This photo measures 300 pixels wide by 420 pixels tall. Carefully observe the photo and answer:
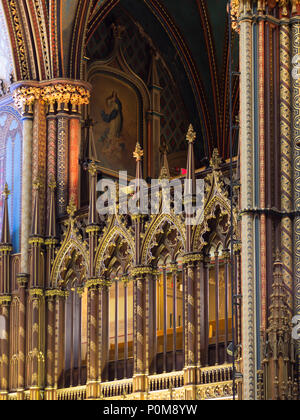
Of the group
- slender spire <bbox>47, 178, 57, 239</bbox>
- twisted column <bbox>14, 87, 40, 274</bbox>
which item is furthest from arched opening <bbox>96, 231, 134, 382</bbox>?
twisted column <bbox>14, 87, 40, 274</bbox>

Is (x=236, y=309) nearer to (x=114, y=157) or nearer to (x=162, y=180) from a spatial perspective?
(x=162, y=180)

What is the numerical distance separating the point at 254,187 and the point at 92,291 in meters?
6.97

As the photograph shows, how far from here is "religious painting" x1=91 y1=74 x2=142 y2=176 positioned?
32272 mm

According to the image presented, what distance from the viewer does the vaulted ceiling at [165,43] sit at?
2973cm

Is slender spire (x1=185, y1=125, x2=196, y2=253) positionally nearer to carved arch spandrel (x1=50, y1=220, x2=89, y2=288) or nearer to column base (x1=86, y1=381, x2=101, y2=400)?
carved arch spandrel (x1=50, y1=220, x2=89, y2=288)

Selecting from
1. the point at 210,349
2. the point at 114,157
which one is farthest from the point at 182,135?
the point at 210,349

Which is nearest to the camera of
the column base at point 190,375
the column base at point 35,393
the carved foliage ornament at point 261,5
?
the carved foliage ornament at point 261,5

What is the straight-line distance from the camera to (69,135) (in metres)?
29.7

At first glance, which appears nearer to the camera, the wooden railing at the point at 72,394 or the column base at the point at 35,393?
the wooden railing at the point at 72,394

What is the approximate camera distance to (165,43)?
34.2 meters

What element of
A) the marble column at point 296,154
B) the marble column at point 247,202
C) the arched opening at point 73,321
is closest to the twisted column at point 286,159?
the marble column at point 296,154

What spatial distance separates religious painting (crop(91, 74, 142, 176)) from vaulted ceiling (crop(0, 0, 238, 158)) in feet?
3.82

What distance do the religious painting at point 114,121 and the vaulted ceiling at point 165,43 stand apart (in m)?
1.16

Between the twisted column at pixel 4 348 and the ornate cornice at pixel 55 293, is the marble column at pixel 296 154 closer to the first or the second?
the ornate cornice at pixel 55 293
